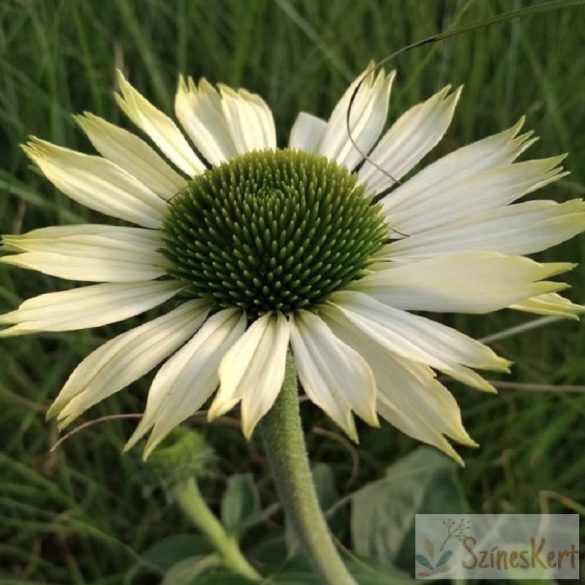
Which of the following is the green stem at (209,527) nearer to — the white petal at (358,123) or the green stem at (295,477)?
the green stem at (295,477)

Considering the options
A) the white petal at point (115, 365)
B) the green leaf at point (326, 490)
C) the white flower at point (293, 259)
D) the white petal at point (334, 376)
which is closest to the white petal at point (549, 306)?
the white flower at point (293, 259)

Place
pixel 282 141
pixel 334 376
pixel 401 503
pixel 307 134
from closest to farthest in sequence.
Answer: pixel 334 376, pixel 307 134, pixel 401 503, pixel 282 141

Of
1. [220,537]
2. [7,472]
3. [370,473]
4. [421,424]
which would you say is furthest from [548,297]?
[7,472]

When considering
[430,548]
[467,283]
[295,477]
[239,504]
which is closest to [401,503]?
[430,548]

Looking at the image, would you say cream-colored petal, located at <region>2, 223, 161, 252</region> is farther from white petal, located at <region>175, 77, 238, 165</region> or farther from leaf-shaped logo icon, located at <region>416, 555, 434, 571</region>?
leaf-shaped logo icon, located at <region>416, 555, 434, 571</region>

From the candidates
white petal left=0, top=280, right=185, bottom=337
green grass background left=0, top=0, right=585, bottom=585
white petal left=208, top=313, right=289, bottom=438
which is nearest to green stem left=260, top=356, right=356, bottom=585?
white petal left=208, top=313, right=289, bottom=438

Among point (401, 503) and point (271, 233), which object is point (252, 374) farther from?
point (401, 503)
